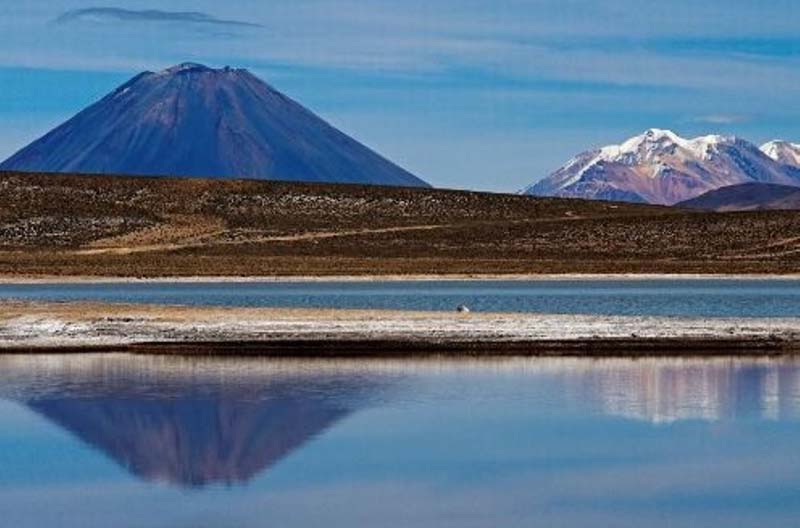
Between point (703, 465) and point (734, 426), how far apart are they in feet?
12.2

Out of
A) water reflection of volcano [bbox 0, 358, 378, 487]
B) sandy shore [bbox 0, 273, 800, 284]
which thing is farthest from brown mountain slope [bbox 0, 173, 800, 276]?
water reflection of volcano [bbox 0, 358, 378, 487]

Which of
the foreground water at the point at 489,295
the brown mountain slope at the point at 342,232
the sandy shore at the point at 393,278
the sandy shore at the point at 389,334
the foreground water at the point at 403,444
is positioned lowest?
the foreground water at the point at 403,444

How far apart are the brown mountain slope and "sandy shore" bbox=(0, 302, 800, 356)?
4033cm

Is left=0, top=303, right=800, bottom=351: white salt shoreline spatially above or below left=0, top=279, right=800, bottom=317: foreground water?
below

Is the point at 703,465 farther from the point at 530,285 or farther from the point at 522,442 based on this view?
the point at 530,285

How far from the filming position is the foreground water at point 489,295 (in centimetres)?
5344

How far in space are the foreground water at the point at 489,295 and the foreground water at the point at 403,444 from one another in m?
16.9

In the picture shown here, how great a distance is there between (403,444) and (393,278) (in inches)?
2247

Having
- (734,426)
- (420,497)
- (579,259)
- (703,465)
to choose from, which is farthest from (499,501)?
(579,259)

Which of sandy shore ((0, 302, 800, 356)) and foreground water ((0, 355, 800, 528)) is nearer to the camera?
foreground water ((0, 355, 800, 528))

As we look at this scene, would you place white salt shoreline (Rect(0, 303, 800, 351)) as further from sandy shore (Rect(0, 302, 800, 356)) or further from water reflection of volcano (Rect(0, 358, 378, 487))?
water reflection of volcano (Rect(0, 358, 378, 487))

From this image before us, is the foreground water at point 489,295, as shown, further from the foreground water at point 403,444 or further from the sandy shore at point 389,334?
the foreground water at point 403,444

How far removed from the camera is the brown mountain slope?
3590 inches

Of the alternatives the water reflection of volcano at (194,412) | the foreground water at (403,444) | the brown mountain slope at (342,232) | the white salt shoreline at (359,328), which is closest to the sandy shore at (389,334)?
the white salt shoreline at (359,328)
